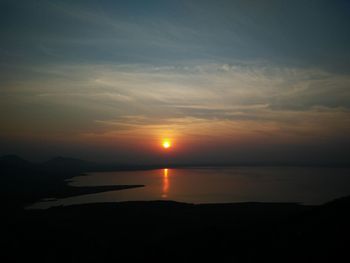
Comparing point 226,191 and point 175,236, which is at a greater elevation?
point 175,236

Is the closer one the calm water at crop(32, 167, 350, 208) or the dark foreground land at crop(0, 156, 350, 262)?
the dark foreground land at crop(0, 156, 350, 262)

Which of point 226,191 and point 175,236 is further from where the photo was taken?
point 226,191

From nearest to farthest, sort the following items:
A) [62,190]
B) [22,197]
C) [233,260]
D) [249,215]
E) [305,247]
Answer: [305,247], [233,260], [249,215], [22,197], [62,190]

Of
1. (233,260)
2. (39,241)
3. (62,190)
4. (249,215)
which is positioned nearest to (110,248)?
(39,241)

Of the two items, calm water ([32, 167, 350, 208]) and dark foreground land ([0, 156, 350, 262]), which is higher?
dark foreground land ([0, 156, 350, 262])

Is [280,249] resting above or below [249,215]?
above

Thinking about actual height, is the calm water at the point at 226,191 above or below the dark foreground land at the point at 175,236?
below

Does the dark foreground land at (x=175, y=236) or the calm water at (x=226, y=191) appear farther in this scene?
the calm water at (x=226, y=191)

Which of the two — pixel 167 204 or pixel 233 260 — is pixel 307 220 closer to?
pixel 233 260
